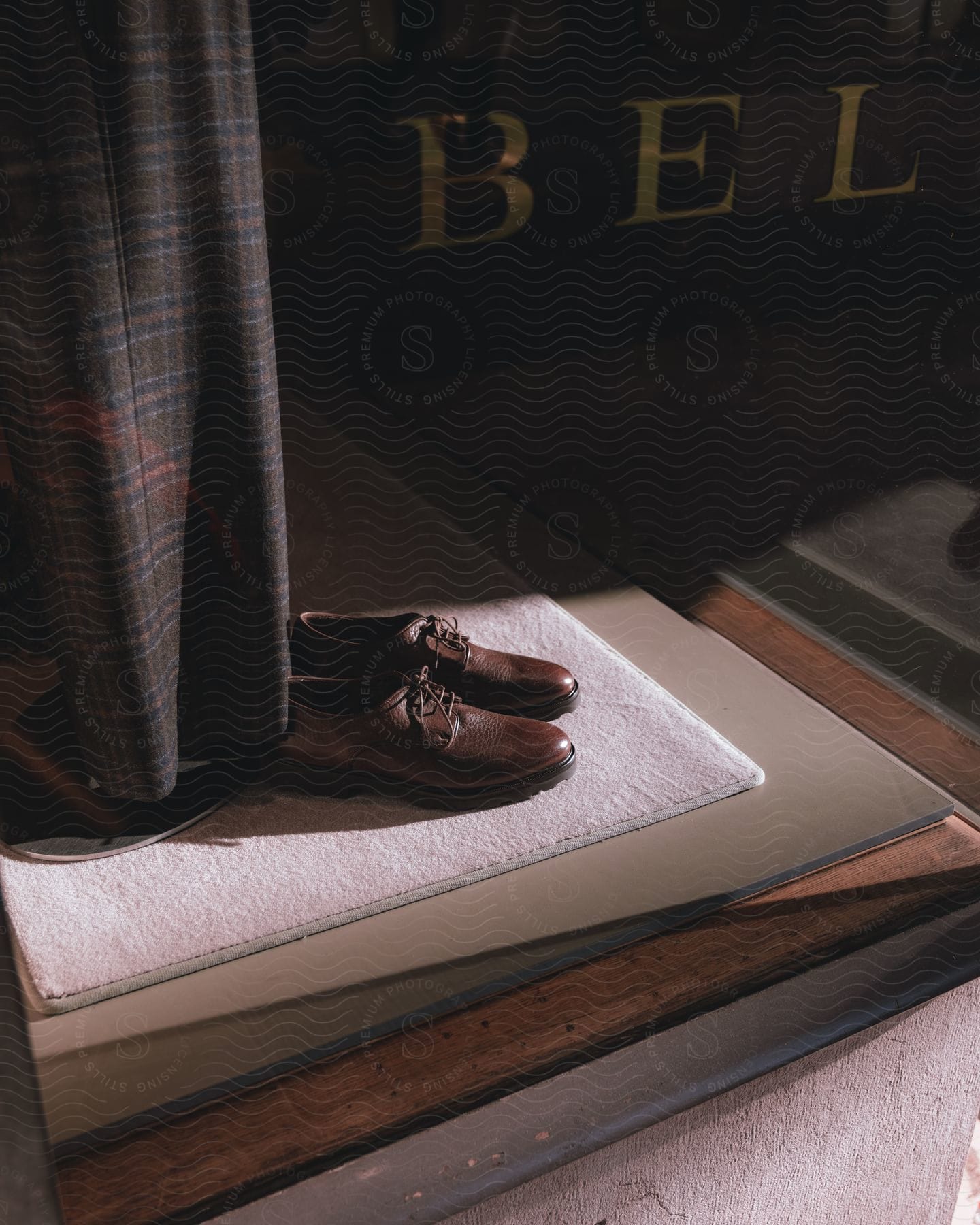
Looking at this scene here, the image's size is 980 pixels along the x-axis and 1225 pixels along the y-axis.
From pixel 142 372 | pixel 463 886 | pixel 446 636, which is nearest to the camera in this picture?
pixel 142 372

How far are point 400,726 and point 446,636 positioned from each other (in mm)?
95

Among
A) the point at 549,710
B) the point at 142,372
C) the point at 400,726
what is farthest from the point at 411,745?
the point at 142,372

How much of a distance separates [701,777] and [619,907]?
0.17 meters

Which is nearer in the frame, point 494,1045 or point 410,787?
point 494,1045

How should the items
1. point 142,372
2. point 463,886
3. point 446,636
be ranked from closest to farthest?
point 142,372 < point 463,886 < point 446,636

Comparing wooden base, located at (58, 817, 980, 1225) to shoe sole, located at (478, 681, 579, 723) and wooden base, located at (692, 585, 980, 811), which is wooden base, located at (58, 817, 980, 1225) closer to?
wooden base, located at (692, 585, 980, 811)

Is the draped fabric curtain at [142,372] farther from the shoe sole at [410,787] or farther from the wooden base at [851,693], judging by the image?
the wooden base at [851,693]

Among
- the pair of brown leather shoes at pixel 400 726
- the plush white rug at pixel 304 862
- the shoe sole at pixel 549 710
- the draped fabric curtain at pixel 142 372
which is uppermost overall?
the draped fabric curtain at pixel 142 372

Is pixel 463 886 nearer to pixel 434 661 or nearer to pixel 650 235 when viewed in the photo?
pixel 434 661

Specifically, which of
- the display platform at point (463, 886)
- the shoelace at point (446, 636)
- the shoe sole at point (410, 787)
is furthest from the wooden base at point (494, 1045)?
the shoelace at point (446, 636)

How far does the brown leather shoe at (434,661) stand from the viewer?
81 cm

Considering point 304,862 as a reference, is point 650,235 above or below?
above

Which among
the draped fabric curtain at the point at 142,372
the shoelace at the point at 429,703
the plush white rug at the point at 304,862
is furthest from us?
the shoelace at the point at 429,703

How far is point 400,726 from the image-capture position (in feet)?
2.56
